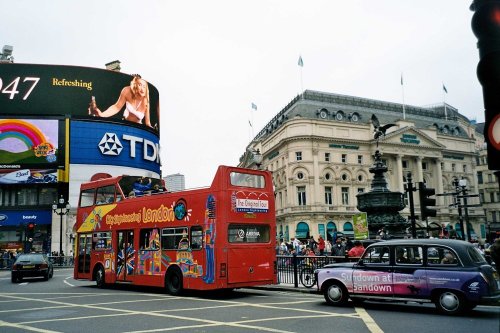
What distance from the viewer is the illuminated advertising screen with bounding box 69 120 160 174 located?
56938 millimetres

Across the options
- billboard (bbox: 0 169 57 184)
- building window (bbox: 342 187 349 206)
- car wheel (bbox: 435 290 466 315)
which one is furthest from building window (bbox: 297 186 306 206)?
car wheel (bbox: 435 290 466 315)

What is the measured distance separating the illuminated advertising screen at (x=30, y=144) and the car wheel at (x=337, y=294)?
163 ft

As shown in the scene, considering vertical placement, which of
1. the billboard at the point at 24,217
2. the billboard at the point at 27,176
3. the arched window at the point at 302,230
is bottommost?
the arched window at the point at 302,230

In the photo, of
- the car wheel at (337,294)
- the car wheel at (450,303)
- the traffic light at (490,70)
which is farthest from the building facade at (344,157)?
the traffic light at (490,70)

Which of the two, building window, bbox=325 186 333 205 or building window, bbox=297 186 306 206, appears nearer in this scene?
building window, bbox=297 186 306 206

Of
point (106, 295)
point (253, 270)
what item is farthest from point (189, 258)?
point (106, 295)

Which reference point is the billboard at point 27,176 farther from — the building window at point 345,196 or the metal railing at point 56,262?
the building window at point 345,196

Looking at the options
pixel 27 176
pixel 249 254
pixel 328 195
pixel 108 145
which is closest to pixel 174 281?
pixel 249 254

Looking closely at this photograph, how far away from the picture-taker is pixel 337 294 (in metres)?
12.3

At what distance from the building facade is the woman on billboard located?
20429 mm

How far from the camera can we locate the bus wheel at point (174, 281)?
1584cm

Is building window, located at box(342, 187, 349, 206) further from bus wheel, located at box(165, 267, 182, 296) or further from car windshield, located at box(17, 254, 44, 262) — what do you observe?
bus wheel, located at box(165, 267, 182, 296)

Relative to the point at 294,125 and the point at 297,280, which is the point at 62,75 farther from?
the point at 297,280

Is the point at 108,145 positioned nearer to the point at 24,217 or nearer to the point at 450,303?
the point at 24,217
